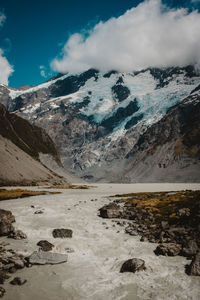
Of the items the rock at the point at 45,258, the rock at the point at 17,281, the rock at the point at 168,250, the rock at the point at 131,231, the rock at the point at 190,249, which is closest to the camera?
the rock at the point at 17,281

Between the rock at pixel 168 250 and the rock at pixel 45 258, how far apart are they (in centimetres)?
675

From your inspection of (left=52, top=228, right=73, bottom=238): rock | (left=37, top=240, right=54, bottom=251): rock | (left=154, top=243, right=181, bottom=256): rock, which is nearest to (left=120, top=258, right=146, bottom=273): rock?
(left=154, top=243, right=181, bottom=256): rock

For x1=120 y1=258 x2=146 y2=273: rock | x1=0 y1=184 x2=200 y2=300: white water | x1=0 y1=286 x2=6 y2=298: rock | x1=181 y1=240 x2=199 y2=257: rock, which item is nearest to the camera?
x1=0 y1=286 x2=6 y2=298: rock

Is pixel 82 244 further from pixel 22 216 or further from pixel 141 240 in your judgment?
pixel 22 216

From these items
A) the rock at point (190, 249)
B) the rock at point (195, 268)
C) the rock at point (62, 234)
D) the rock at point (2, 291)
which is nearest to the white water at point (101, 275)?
the rock at point (2, 291)

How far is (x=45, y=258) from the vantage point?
16.6m

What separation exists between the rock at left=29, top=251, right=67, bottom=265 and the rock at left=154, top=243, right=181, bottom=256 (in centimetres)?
675

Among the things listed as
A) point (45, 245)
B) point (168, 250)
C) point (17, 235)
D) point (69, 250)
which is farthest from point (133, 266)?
point (17, 235)

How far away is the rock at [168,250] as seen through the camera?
57.5ft

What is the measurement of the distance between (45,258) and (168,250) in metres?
8.68

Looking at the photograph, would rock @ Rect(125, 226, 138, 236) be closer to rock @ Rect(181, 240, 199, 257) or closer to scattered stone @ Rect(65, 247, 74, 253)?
rock @ Rect(181, 240, 199, 257)

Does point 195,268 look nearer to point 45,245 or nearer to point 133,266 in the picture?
point 133,266

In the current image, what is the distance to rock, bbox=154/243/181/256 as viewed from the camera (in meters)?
17.5

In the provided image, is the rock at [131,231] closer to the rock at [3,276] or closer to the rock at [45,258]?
the rock at [45,258]
